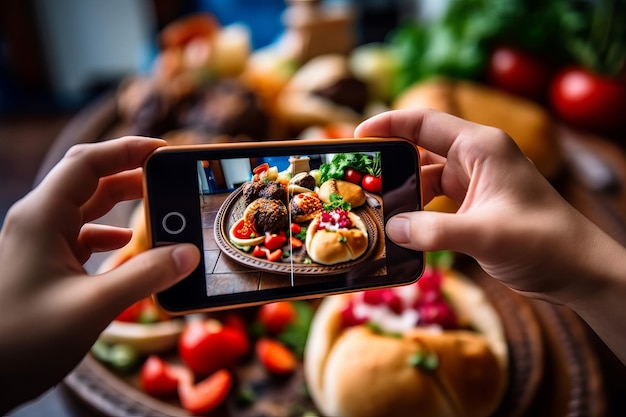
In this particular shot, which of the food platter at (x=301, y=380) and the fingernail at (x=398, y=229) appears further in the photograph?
the food platter at (x=301, y=380)

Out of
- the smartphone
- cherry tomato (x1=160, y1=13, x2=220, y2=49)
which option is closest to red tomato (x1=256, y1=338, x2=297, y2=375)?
the smartphone

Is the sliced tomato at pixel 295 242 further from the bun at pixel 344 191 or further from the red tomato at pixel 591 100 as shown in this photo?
the red tomato at pixel 591 100

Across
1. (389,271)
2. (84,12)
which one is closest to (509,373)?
(389,271)

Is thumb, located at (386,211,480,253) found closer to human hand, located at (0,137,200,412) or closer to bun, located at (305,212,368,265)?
bun, located at (305,212,368,265)

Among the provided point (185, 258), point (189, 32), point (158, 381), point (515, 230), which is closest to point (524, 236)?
point (515, 230)

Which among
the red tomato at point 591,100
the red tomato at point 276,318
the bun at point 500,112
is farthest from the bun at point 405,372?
the red tomato at point 591,100

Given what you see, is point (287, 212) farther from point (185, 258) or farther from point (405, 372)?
point (405, 372)
